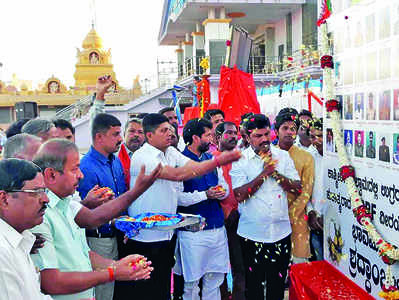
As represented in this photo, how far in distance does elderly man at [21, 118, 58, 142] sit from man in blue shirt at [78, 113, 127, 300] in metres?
0.44

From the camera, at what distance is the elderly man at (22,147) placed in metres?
2.82

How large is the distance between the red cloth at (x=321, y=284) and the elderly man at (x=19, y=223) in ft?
5.50

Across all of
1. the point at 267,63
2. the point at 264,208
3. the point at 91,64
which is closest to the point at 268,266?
the point at 264,208

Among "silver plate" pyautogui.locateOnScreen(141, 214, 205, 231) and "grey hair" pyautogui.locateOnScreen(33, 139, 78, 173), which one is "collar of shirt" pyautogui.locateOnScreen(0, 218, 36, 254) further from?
"silver plate" pyautogui.locateOnScreen(141, 214, 205, 231)

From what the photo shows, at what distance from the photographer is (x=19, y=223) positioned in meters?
1.79

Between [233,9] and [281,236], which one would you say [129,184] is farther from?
[233,9]

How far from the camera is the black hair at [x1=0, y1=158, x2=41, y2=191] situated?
1770mm

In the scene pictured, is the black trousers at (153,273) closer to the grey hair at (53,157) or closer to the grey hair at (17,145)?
the grey hair at (17,145)

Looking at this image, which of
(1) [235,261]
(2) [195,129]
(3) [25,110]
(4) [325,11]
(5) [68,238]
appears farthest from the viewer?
(3) [25,110]

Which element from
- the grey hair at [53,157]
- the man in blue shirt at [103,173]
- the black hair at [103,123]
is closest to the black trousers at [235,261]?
the man in blue shirt at [103,173]

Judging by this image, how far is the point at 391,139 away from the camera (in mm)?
2018

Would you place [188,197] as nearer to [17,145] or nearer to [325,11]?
[17,145]

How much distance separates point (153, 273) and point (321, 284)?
1.56 meters

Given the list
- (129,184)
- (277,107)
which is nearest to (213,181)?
(129,184)
